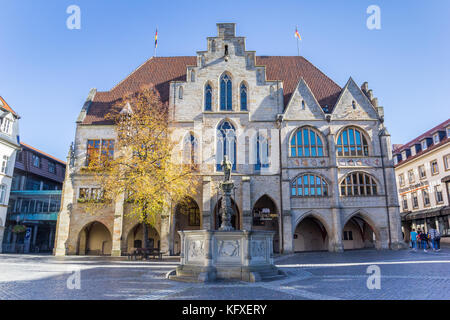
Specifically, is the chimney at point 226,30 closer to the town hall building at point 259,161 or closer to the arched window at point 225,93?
the town hall building at point 259,161

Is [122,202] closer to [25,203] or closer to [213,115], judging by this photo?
[213,115]

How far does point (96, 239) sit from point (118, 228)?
16.4 ft

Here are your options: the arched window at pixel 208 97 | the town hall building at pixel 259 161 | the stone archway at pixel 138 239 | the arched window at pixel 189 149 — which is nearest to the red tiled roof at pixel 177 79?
the town hall building at pixel 259 161

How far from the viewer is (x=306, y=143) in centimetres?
2973

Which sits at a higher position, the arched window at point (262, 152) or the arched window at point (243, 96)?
the arched window at point (243, 96)

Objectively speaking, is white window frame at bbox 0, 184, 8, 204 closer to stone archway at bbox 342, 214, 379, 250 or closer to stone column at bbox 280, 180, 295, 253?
stone column at bbox 280, 180, 295, 253

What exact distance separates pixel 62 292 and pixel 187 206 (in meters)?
21.1

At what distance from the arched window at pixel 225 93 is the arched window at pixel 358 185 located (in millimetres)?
12218

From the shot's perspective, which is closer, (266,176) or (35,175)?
(266,176)

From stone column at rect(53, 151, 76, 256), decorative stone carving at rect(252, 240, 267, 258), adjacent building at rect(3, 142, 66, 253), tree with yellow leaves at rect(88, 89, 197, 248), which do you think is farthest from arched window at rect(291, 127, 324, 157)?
adjacent building at rect(3, 142, 66, 253)

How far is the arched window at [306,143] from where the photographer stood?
2956 centimetres

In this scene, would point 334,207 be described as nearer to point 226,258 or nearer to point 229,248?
point 229,248
